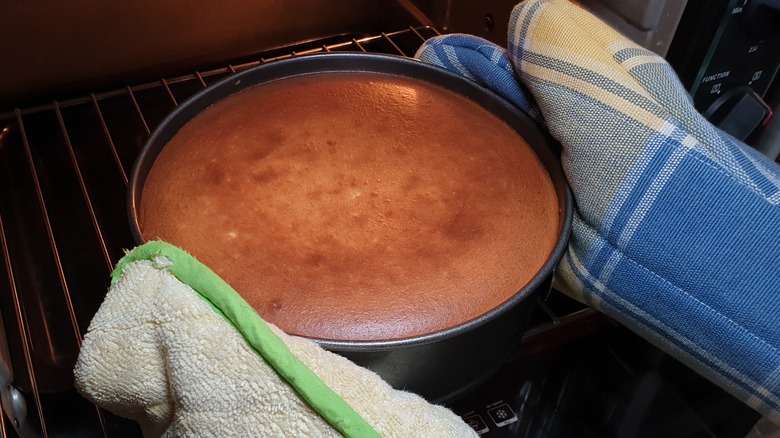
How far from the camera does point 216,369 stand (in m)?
0.42

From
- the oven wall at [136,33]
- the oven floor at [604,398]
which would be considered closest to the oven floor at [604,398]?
the oven floor at [604,398]

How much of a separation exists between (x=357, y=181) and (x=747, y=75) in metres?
0.40

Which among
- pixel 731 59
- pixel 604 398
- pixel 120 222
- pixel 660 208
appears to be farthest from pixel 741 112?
pixel 120 222

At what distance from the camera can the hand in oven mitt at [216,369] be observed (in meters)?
0.40

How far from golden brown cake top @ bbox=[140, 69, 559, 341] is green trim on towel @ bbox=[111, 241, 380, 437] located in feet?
0.33

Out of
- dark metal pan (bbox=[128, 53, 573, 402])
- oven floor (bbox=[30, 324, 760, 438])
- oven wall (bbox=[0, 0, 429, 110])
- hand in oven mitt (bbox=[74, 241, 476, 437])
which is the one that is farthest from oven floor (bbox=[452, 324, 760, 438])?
oven wall (bbox=[0, 0, 429, 110])

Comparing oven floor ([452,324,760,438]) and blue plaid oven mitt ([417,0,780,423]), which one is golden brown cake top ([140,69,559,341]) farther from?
oven floor ([452,324,760,438])

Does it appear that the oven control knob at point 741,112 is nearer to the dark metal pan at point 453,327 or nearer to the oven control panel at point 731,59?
the oven control panel at point 731,59

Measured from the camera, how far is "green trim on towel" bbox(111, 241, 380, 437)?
40 centimetres

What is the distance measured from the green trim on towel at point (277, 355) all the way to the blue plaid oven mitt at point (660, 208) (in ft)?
0.95

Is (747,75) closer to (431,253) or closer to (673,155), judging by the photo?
(673,155)

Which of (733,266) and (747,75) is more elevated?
(747,75)

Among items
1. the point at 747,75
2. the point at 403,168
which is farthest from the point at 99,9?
the point at 747,75

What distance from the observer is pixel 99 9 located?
835mm
